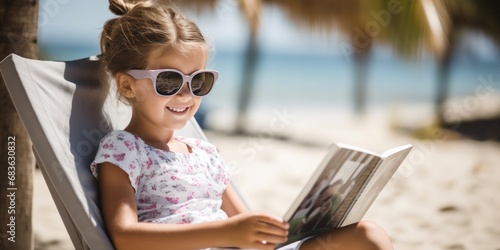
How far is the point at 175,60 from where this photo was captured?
1948mm

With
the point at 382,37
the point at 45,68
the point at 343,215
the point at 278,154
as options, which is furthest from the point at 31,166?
the point at 382,37

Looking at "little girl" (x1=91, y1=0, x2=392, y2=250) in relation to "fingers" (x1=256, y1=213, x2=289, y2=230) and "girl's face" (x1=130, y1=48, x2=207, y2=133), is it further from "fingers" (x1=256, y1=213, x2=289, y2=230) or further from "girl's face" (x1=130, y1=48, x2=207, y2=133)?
"fingers" (x1=256, y1=213, x2=289, y2=230)

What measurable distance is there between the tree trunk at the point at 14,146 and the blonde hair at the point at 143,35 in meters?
0.47

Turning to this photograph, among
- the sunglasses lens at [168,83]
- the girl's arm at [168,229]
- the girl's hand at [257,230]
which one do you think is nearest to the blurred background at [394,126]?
the sunglasses lens at [168,83]

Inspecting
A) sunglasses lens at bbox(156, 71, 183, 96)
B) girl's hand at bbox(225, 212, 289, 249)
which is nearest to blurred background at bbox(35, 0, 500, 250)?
sunglasses lens at bbox(156, 71, 183, 96)

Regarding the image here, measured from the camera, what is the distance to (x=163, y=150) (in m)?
1.99

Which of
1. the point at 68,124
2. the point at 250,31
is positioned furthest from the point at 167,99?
the point at 250,31

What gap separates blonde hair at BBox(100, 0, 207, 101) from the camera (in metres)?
1.95

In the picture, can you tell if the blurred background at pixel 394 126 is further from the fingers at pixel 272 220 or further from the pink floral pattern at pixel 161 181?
the fingers at pixel 272 220

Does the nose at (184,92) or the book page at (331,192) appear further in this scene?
the nose at (184,92)

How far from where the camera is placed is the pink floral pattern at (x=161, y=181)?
185 cm

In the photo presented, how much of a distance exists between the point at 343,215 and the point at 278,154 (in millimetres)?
5638

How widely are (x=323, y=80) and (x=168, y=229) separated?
25.1 metres

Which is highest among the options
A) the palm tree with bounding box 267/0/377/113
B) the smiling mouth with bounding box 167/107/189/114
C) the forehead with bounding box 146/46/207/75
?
the palm tree with bounding box 267/0/377/113
